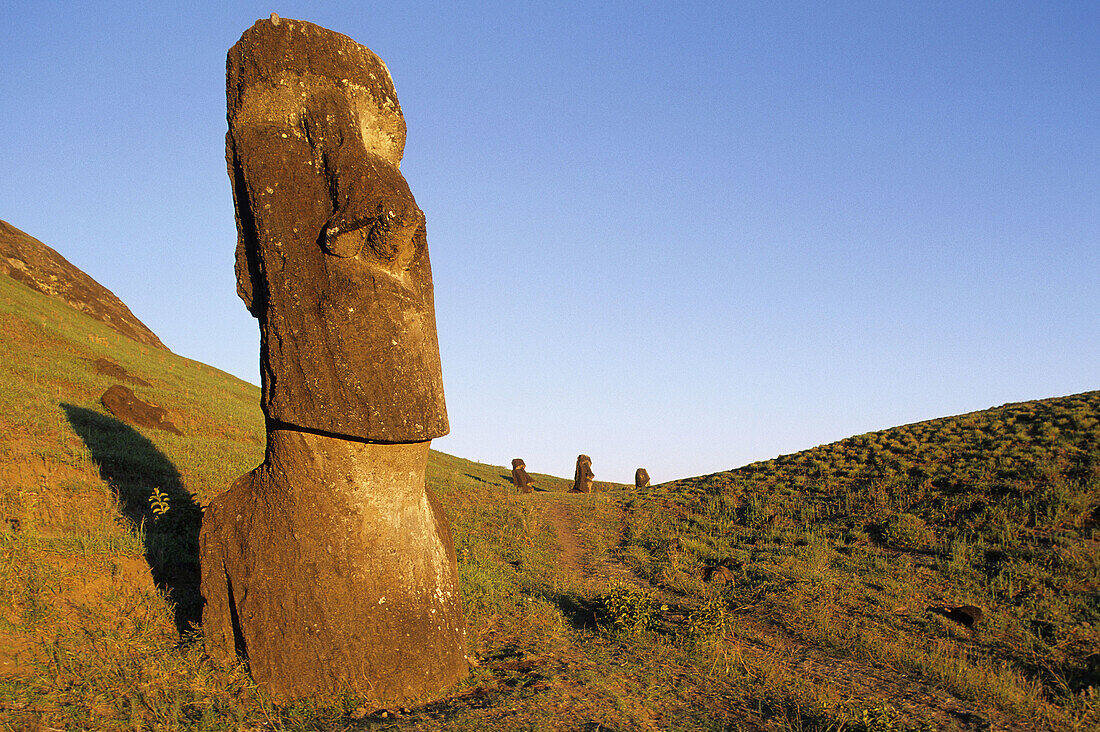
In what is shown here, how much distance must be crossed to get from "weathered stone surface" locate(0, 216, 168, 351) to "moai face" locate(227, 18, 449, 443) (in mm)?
32623

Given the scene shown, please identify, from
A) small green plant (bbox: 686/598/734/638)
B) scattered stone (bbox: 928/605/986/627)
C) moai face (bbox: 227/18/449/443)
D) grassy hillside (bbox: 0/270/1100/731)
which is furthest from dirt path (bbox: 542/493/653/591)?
moai face (bbox: 227/18/449/443)

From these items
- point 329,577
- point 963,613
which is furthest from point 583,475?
point 329,577

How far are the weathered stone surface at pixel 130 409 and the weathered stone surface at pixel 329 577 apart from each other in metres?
9.93

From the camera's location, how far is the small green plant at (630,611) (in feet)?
25.4

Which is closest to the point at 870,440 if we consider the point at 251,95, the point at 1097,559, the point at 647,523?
the point at 647,523

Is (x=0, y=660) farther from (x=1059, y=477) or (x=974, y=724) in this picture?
(x=1059, y=477)

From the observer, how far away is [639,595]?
8289 mm

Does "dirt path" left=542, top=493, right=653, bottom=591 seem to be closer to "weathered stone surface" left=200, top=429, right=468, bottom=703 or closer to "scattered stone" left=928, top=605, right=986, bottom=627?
"scattered stone" left=928, top=605, right=986, bottom=627

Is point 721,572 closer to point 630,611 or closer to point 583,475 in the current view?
point 630,611

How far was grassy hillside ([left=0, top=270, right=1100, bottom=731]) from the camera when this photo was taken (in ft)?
17.8

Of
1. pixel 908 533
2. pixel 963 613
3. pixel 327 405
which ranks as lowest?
pixel 963 613

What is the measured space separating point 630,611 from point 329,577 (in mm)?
3671

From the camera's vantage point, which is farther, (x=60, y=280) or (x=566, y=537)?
(x=60, y=280)

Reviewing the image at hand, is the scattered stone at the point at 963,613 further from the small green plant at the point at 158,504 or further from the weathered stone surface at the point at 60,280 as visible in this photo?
the weathered stone surface at the point at 60,280
